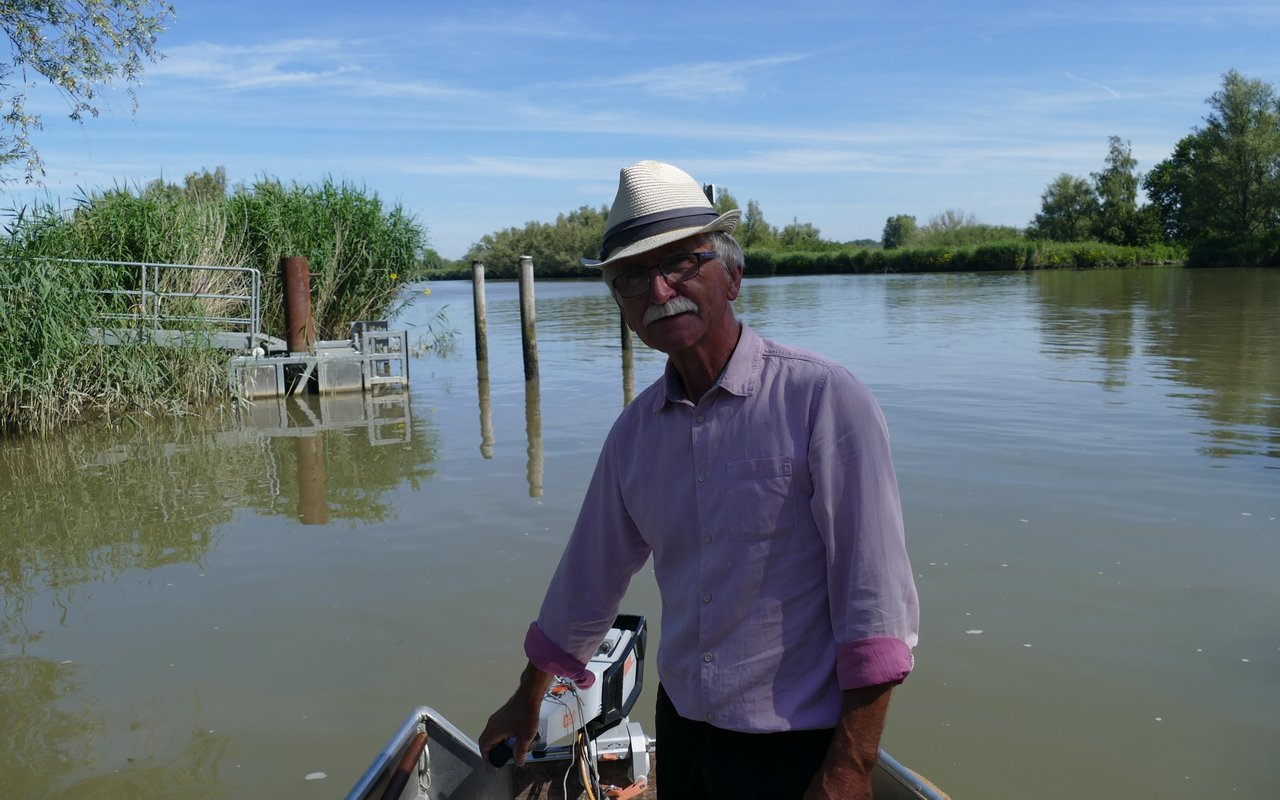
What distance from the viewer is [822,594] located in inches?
77.9

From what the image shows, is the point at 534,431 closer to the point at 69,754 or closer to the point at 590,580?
the point at 69,754

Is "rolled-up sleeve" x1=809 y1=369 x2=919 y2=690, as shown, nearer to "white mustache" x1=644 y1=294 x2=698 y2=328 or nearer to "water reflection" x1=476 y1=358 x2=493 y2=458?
"white mustache" x1=644 y1=294 x2=698 y2=328

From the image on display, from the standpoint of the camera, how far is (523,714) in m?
2.45

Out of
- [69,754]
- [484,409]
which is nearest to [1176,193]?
[484,409]

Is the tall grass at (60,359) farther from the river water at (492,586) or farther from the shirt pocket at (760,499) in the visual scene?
the shirt pocket at (760,499)

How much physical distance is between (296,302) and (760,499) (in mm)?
14859

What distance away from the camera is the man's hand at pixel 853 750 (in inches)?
72.9

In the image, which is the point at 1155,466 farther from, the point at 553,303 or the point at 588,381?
the point at 553,303

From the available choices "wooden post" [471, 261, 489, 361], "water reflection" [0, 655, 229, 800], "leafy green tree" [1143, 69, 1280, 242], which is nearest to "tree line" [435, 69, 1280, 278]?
"leafy green tree" [1143, 69, 1280, 242]

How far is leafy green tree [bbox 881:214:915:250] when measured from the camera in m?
92.1

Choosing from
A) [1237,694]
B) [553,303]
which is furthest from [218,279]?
[553,303]

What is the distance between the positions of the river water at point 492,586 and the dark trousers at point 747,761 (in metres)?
2.51

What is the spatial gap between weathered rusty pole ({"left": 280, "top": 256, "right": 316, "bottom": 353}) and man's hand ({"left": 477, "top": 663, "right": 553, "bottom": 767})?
46.6 ft

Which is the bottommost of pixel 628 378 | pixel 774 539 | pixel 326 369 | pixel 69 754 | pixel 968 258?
pixel 69 754
